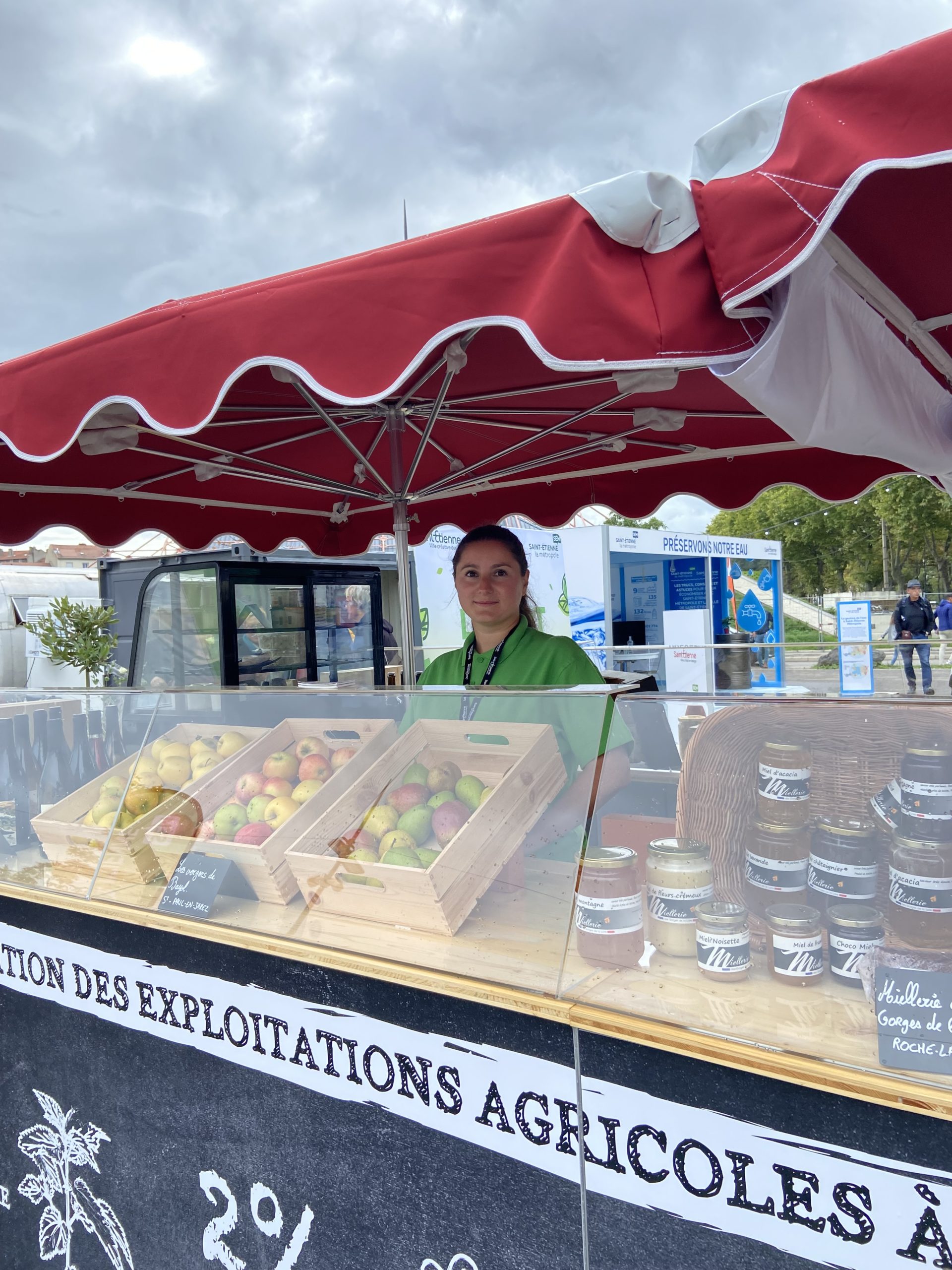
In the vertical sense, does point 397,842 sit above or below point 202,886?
above

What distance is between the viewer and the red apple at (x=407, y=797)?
1738mm

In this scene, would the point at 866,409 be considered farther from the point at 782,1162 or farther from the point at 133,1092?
the point at 133,1092

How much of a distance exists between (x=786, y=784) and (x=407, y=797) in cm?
76

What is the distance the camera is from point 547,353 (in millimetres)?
1312

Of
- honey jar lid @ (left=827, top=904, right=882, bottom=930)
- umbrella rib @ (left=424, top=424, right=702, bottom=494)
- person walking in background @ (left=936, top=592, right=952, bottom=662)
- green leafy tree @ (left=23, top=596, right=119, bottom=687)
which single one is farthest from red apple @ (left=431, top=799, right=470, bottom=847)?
person walking in background @ (left=936, top=592, right=952, bottom=662)

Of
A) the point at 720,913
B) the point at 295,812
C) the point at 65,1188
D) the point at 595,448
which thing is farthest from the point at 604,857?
the point at 595,448

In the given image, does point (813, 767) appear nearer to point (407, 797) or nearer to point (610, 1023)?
point (610, 1023)

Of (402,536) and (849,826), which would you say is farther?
(402,536)

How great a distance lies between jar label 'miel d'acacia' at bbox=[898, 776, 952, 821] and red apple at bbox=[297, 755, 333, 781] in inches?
47.0

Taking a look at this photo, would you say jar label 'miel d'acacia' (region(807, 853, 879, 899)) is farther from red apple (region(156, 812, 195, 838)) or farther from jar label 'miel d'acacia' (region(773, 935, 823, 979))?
red apple (region(156, 812, 195, 838))

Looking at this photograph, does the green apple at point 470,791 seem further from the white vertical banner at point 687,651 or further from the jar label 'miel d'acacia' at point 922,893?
the white vertical banner at point 687,651

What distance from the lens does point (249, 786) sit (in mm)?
1980

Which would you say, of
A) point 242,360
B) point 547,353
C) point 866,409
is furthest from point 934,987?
point 242,360

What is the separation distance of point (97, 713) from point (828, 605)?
49211 mm
